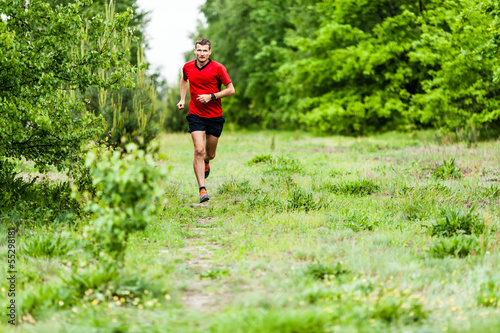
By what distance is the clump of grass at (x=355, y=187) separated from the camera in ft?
25.5

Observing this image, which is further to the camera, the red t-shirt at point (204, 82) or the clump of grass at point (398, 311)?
the red t-shirt at point (204, 82)

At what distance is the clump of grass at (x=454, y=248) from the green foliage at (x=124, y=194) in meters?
2.72

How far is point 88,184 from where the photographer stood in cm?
621

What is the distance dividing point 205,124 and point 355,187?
108 inches

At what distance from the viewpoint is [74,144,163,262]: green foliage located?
3.55 m

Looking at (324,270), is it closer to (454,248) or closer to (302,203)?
(454,248)

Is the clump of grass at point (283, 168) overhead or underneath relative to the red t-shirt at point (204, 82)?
underneath

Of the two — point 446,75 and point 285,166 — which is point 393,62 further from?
point 285,166

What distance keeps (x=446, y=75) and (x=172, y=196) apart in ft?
41.4

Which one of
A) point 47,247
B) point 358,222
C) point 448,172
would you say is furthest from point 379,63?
point 47,247

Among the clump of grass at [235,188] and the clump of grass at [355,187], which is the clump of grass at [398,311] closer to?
the clump of grass at [355,187]

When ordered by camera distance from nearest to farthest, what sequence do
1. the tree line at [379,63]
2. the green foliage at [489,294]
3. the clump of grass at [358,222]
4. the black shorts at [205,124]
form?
1. the green foliage at [489,294]
2. the clump of grass at [358,222]
3. the black shorts at [205,124]
4. the tree line at [379,63]

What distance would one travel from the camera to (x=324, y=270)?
3.91 m

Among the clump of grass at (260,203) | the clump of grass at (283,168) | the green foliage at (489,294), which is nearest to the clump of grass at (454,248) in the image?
the green foliage at (489,294)
